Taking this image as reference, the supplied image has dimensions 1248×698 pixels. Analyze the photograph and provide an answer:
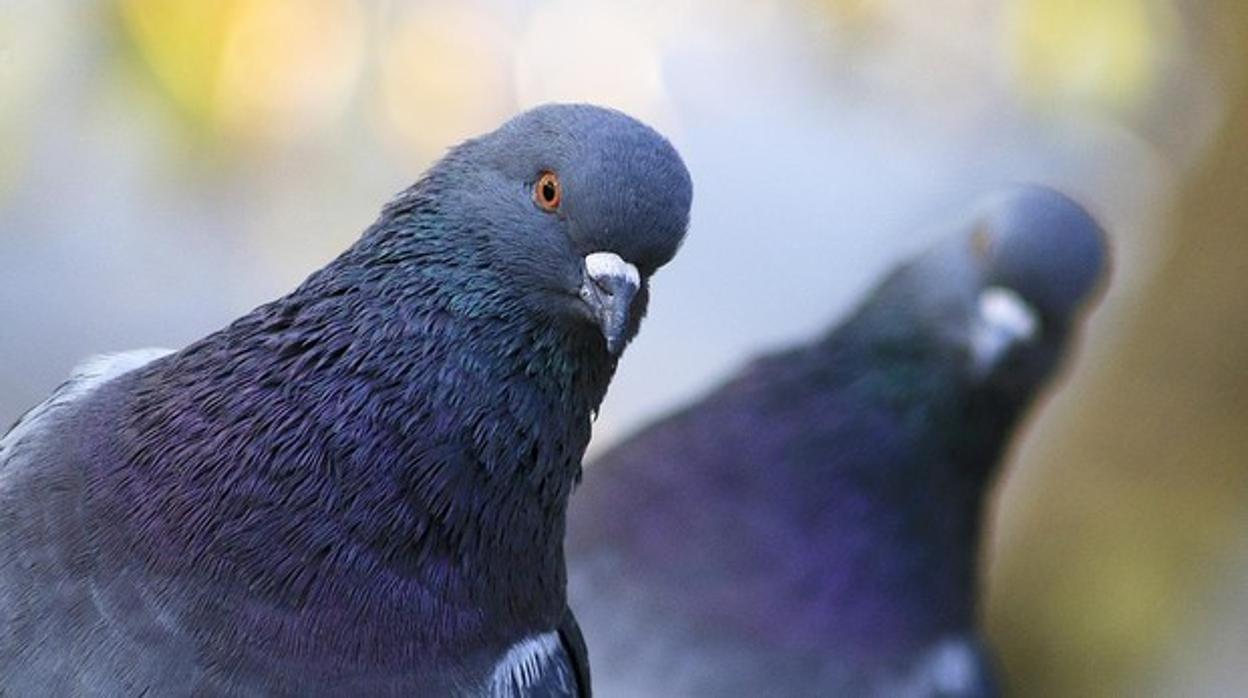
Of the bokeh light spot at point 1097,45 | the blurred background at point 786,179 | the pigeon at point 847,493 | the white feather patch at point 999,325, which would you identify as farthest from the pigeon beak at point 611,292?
the bokeh light spot at point 1097,45

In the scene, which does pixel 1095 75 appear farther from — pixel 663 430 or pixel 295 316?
pixel 295 316

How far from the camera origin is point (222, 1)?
6.49 metres

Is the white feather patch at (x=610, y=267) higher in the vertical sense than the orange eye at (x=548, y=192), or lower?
lower

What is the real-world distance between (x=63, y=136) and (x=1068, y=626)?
4.50 m

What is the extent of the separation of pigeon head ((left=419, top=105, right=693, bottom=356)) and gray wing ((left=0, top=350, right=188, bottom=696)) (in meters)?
0.77

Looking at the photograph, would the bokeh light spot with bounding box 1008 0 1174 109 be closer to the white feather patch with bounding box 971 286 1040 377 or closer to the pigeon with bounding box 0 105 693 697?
the white feather patch with bounding box 971 286 1040 377

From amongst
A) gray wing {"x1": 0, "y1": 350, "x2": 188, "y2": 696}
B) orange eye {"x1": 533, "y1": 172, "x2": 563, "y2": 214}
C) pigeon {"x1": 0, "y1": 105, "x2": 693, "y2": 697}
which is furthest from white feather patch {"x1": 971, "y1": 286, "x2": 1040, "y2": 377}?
gray wing {"x1": 0, "y1": 350, "x2": 188, "y2": 696}

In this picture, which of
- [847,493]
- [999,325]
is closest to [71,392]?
[847,493]

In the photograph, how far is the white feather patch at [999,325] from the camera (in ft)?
15.8

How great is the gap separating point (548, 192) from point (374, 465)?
21.1 inches

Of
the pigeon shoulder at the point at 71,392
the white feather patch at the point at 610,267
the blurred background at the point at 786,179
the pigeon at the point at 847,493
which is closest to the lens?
the white feather patch at the point at 610,267

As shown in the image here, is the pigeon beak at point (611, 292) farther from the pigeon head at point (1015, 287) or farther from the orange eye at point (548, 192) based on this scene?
the pigeon head at point (1015, 287)

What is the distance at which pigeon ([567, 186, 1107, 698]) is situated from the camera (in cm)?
476

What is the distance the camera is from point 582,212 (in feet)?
9.21
